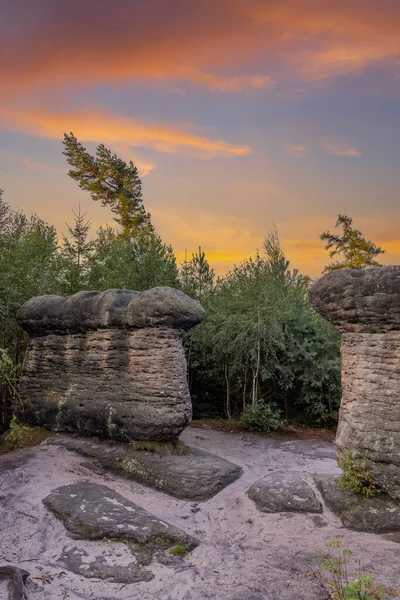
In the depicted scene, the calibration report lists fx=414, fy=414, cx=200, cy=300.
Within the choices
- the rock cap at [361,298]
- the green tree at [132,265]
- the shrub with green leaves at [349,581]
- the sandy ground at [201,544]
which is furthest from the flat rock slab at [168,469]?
the green tree at [132,265]

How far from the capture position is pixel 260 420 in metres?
13.4

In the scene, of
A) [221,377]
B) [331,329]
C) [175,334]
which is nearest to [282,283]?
[331,329]

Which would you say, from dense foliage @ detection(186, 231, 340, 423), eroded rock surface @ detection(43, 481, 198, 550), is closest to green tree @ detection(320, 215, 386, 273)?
dense foliage @ detection(186, 231, 340, 423)

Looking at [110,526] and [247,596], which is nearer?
[247,596]

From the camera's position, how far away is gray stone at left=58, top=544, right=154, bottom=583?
202 inches

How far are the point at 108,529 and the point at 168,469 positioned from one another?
7.31ft

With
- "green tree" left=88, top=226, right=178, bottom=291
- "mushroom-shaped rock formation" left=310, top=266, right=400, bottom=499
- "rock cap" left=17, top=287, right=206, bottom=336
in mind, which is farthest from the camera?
"green tree" left=88, top=226, right=178, bottom=291

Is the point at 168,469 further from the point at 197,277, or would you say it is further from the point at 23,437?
the point at 197,277

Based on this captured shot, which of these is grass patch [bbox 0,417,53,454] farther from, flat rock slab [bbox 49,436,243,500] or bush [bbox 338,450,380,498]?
→ bush [bbox 338,450,380,498]

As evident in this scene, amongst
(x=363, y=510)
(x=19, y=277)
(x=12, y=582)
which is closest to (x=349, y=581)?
(x=363, y=510)

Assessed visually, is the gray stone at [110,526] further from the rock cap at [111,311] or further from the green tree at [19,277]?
the green tree at [19,277]

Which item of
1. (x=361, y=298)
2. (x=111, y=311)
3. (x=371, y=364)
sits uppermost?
(x=361, y=298)

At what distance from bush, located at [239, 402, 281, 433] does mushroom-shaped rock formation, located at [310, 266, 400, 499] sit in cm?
656

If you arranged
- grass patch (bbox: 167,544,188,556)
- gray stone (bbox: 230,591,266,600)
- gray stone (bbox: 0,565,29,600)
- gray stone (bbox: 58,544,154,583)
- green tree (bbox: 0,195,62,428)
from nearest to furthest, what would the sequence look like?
gray stone (bbox: 0,565,29,600), gray stone (bbox: 230,591,266,600), gray stone (bbox: 58,544,154,583), grass patch (bbox: 167,544,188,556), green tree (bbox: 0,195,62,428)
